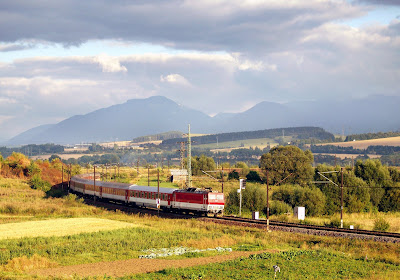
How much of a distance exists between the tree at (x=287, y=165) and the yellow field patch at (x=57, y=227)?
60.0 meters

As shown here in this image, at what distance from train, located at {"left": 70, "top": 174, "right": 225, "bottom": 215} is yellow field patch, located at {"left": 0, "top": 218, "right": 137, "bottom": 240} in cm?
839

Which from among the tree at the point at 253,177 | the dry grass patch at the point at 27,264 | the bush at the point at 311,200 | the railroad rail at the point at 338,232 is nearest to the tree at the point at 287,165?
the tree at the point at 253,177

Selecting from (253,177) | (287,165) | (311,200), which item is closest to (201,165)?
(253,177)

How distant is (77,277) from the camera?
28047 mm

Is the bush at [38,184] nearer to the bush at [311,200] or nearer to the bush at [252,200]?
the bush at [252,200]

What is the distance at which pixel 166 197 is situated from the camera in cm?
6669

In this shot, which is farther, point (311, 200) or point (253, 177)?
point (253, 177)

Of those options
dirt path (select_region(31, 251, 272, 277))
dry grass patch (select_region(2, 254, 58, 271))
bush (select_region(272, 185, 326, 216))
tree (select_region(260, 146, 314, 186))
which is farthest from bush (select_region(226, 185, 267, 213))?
dry grass patch (select_region(2, 254, 58, 271))

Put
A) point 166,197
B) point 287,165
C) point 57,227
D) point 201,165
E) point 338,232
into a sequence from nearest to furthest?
point 338,232 < point 57,227 < point 166,197 < point 287,165 < point 201,165

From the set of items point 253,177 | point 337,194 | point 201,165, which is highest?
point 201,165

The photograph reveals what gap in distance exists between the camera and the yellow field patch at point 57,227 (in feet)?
166

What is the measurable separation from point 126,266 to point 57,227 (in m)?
25.4

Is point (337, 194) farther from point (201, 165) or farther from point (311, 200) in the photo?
point (201, 165)

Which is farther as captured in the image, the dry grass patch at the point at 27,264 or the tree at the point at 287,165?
the tree at the point at 287,165
